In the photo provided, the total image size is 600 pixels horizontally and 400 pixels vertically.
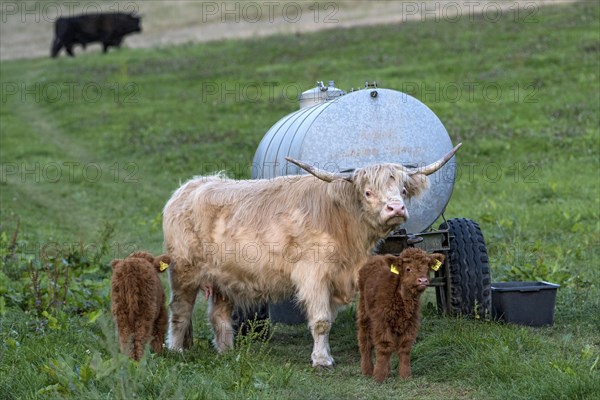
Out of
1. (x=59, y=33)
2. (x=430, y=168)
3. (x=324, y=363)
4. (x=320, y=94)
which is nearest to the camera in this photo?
(x=324, y=363)

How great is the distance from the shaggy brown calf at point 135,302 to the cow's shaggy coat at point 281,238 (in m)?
1.05

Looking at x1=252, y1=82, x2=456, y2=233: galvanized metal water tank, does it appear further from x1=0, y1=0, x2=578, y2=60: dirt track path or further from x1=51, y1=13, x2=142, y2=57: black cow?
x1=51, y1=13, x2=142, y2=57: black cow

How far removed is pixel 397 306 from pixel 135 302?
2.10m

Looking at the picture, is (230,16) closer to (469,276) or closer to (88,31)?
(88,31)

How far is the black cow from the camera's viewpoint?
159 ft

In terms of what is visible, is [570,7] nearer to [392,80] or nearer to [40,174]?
[392,80]

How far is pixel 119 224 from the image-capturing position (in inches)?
678

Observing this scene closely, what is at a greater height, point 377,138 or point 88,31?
point 377,138

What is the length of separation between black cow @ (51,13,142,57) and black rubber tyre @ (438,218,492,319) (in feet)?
135

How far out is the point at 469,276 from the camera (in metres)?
9.18

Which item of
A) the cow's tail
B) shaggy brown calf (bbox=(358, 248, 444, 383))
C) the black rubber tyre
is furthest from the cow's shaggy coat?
the cow's tail

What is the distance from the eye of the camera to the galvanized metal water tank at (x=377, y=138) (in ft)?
29.8

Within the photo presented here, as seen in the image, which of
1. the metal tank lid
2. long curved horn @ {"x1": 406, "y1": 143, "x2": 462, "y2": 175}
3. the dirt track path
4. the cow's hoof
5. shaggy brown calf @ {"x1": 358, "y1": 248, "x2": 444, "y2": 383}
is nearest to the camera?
shaggy brown calf @ {"x1": 358, "y1": 248, "x2": 444, "y2": 383}

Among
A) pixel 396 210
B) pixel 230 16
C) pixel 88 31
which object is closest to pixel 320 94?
pixel 396 210
